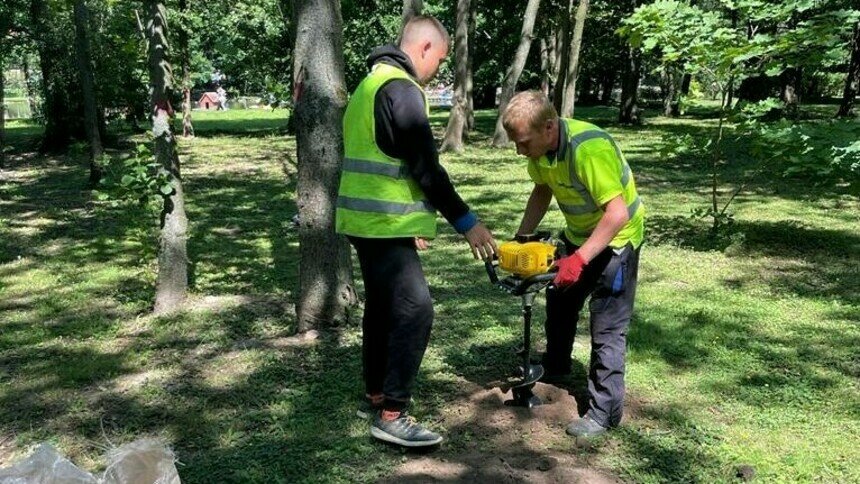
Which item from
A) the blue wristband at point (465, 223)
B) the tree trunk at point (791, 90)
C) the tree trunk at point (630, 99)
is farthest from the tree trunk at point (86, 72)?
the tree trunk at point (791, 90)

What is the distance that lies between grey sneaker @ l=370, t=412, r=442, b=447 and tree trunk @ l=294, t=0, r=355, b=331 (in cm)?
156

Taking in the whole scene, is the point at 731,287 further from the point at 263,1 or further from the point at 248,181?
the point at 263,1

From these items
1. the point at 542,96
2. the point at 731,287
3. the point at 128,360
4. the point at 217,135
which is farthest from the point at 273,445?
the point at 217,135

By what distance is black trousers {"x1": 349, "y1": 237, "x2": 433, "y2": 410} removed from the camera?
3195mm

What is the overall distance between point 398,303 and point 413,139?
30.0 inches

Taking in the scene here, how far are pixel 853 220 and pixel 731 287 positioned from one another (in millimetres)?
3641

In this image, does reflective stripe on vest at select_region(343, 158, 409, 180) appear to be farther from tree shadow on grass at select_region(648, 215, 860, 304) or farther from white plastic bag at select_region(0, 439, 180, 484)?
tree shadow on grass at select_region(648, 215, 860, 304)

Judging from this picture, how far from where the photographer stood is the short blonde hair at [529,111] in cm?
320

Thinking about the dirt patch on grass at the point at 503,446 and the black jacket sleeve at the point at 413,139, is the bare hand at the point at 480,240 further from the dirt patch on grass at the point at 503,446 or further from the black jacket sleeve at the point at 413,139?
the dirt patch on grass at the point at 503,446

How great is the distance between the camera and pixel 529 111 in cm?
321

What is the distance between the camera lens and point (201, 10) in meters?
24.5

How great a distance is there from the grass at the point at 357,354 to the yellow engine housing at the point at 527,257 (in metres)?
0.92

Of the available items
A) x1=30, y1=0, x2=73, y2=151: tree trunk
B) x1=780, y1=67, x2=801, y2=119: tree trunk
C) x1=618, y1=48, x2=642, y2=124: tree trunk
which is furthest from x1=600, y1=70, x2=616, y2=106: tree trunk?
x1=30, y1=0, x2=73, y2=151: tree trunk

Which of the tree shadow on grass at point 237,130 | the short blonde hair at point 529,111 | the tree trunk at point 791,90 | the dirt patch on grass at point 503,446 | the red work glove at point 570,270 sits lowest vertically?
the dirt patch on grass at point 503,446
